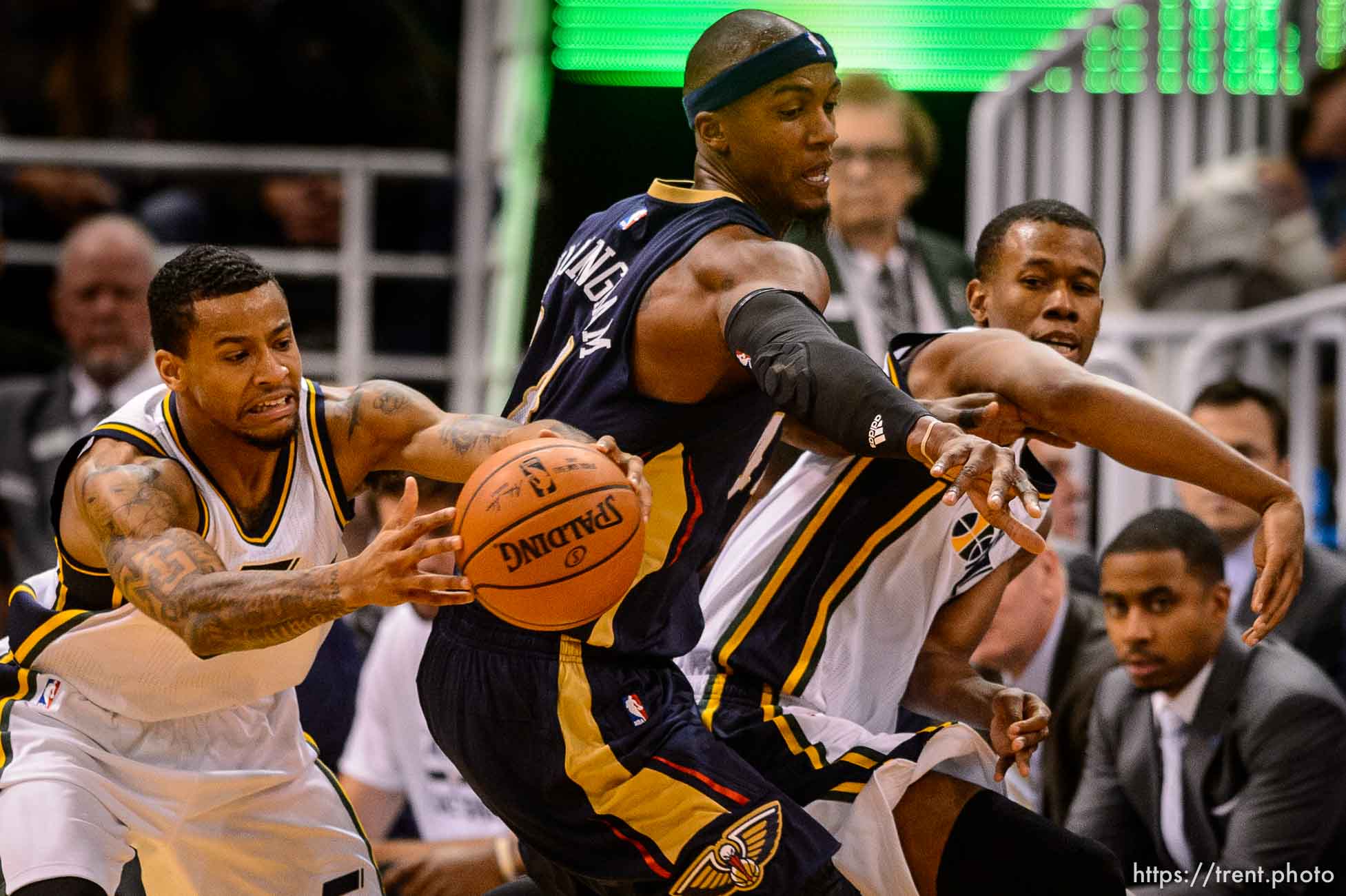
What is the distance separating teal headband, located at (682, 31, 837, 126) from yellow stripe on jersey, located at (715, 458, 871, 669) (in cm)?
87

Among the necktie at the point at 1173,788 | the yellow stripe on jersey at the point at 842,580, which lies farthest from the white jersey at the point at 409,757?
the yellow stripe on jersey at the point at 842,580

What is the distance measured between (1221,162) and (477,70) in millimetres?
3316

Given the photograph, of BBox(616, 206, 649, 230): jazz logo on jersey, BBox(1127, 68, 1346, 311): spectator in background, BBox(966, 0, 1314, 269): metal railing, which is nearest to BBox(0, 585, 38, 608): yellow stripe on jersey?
BBox(616, 206, 649, 230): jazz logo on jersey

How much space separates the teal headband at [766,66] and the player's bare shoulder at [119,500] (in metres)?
1.40

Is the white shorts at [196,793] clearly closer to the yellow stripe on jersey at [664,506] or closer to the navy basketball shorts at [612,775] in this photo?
the navy basketball shorts at [612,775]

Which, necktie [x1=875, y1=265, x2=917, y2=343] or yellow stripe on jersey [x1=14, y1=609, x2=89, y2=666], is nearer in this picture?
yellow stripe on jersey [x1=14, y1=609, x2=89, y2=666]

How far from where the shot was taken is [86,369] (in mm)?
7316

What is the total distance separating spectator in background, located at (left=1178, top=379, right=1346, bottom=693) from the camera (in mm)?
5871

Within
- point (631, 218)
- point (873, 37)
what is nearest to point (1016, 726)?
point (631, 218)

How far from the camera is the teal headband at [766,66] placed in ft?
12.6

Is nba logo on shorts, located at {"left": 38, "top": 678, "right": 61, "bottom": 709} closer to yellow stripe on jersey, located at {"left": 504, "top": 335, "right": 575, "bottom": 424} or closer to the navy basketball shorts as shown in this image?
the navy basketball shorts

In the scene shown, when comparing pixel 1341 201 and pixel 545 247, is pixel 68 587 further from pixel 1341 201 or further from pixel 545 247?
pixel 1341 201

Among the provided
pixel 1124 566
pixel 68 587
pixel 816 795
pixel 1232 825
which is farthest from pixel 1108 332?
pixel 68 587

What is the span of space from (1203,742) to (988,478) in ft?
8.55
